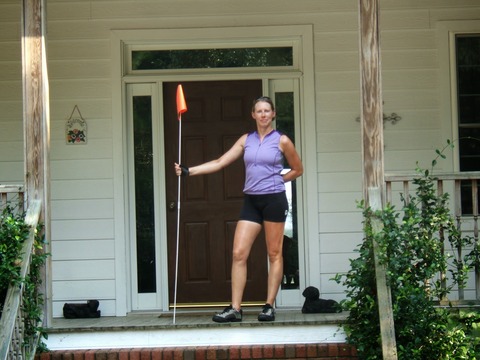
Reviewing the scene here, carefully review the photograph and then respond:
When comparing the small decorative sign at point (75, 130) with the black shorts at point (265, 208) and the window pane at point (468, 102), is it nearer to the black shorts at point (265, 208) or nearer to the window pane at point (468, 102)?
the black shorts at point (265, 208)

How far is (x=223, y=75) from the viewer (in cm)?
888

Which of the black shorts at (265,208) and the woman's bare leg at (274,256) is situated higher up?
the black shorts at (265,208)

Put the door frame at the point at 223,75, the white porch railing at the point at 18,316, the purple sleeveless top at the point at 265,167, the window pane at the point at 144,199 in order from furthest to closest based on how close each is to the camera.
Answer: the window pane at the point at 144,199
the door frame at the point at 223,75
the purple sleeveless top at the point at 265,167
the white porch railing at the point at 18,316

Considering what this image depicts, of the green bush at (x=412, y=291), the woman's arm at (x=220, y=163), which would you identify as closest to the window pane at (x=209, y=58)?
the woman's arm at (x=220, y=163)

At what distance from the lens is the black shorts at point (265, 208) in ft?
24.4

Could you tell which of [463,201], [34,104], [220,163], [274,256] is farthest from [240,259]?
[463,201]

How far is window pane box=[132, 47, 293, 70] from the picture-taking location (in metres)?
8.91

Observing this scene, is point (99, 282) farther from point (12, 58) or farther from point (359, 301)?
point (359, 301)

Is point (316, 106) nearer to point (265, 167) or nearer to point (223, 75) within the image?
point (223, 75)

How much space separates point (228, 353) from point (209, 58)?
3.06m

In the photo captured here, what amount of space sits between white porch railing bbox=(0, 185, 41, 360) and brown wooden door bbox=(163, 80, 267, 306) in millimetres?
1966

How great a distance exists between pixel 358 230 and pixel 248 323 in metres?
1.94

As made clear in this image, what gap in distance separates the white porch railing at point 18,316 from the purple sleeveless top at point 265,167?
1.69 m

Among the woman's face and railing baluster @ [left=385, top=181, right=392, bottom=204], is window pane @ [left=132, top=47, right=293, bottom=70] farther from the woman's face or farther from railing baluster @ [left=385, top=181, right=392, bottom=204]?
railing baluster @ [left=385, top=181, right=392, bottom=204]
